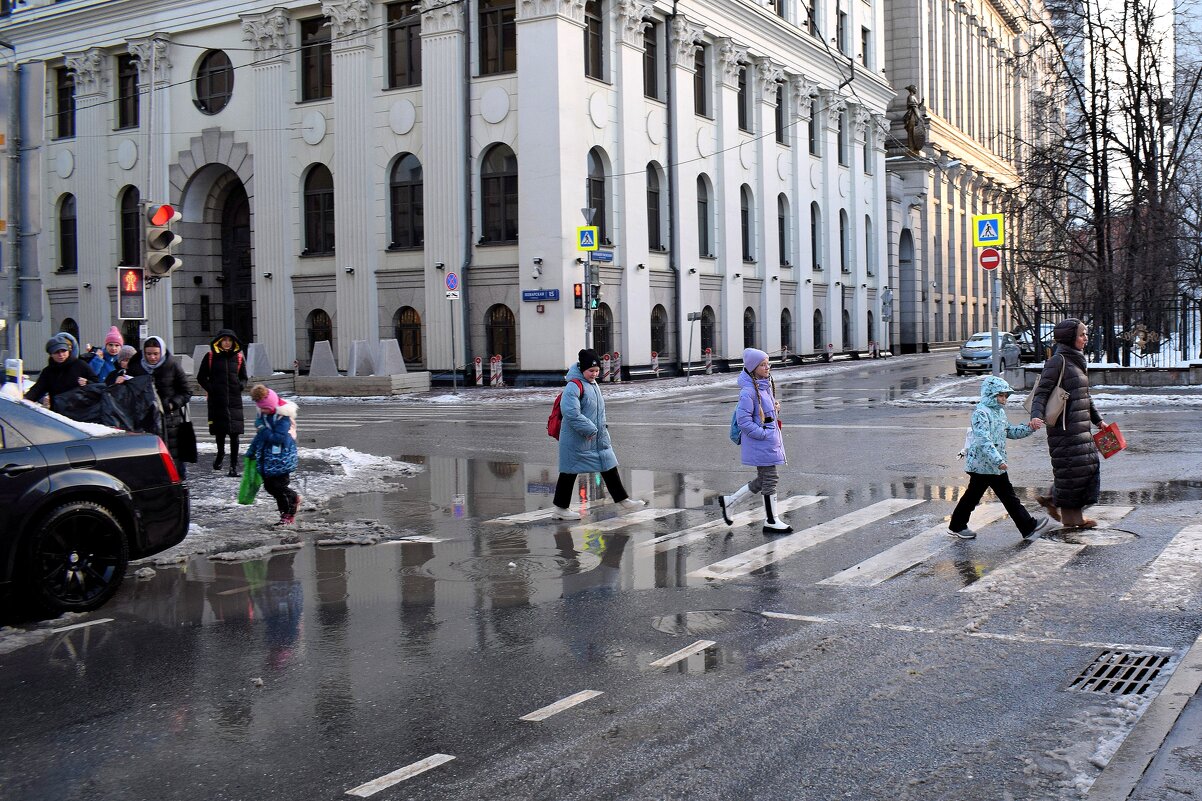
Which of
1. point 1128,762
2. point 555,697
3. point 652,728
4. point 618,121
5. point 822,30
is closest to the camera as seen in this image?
point 1128,762

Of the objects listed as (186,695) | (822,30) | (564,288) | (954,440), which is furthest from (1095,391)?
(822,30)

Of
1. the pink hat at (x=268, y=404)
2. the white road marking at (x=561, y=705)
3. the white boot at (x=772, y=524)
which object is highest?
the pink hat at (x=268, y=404)

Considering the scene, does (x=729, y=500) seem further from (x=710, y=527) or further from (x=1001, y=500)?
(x=1001, y=500)

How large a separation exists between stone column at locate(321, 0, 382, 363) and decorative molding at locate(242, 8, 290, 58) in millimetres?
1968

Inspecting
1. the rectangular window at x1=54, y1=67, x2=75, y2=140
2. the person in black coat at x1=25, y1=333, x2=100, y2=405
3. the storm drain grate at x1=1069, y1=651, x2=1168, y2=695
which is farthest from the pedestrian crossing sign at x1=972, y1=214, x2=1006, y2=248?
the rectangular window at x1=54, y1=67, x2=75, y2=140

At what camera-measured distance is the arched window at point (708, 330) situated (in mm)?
44281

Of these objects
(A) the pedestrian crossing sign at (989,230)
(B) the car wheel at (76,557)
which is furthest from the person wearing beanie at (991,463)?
(A) the pedestrian crossing sign at (989,230)

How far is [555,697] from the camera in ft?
18.8

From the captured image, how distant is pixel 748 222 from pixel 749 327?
4.41m

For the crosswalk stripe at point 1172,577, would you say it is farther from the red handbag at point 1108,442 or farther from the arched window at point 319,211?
the arched window at point 319,211

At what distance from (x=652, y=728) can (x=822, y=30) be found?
178 feet

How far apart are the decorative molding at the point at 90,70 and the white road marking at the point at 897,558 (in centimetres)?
4243

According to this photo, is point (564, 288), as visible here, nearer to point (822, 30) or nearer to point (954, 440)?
point (954, 440)

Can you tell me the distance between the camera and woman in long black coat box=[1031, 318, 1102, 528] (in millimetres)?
10070
